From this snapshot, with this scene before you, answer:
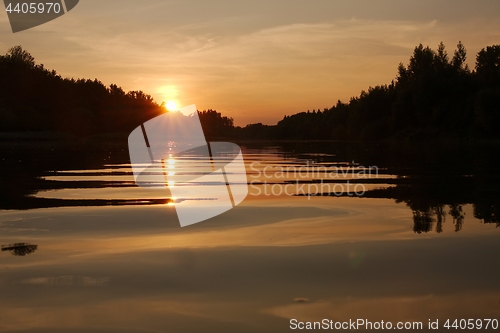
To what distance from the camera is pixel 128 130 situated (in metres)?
150

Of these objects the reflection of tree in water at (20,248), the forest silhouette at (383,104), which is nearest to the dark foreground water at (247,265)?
the reflection of tree in water at (20,248)

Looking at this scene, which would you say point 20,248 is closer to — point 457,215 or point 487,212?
point 457,215

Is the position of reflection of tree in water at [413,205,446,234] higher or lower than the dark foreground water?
lower

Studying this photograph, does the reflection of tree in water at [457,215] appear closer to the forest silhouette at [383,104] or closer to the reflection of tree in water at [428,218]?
the reflection of tree in water at [428,218]

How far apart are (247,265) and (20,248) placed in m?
2.64

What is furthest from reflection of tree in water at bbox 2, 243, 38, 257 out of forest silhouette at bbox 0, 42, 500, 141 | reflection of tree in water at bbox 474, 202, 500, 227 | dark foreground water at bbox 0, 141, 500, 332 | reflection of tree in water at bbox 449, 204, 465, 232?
forest silhouette at bbox 0, 42, 500, 141

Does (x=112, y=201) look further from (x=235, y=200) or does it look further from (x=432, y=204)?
(x=432, y=204)

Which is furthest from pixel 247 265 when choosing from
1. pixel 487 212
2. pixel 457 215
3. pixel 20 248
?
pixel 487 212

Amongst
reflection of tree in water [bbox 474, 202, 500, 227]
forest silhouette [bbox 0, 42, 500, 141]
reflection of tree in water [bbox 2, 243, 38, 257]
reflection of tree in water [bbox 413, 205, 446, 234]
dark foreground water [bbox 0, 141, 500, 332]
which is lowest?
reflection of tree in water [bbox 474, 202, 500, 227]

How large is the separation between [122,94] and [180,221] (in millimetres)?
178814

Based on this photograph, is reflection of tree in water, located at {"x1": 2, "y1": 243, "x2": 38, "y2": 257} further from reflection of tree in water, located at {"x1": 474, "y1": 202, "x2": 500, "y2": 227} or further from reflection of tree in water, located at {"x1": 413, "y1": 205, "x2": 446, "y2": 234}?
reflection of tree in water, located at {"x1": 474, "y1": 202, "x2": 500, "y2": 227}

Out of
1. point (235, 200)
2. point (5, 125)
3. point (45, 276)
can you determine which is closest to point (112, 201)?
point (235, 200)

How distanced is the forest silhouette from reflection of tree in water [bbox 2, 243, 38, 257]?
83893mm

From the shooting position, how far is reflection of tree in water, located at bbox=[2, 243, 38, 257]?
6.34m
